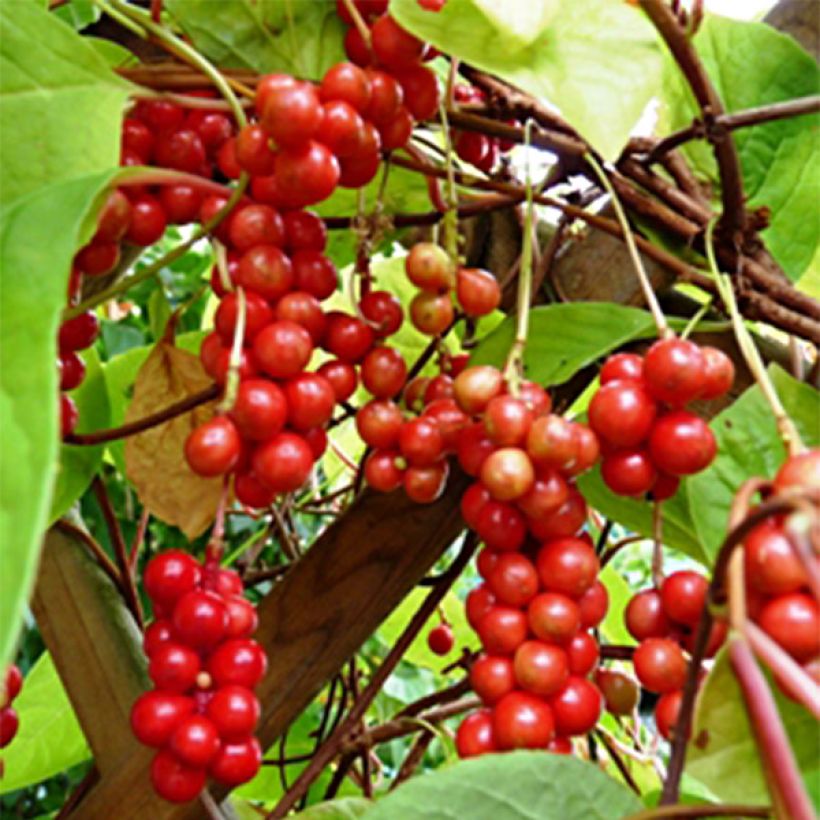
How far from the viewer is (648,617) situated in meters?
0.35

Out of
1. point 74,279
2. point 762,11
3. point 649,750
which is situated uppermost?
point 762,11

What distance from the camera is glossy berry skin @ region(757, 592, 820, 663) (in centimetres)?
26

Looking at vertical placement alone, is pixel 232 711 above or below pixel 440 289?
below

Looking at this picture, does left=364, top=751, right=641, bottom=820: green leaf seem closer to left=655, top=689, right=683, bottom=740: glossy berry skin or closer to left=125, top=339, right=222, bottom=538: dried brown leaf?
left=655, top=689, right=683, bottom=740: glossy berry skin

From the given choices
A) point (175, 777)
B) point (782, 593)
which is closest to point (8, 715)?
point (175, 777)

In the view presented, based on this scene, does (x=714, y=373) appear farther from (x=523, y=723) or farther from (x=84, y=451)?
(x=84, y=451)

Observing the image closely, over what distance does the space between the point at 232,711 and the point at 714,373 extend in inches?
7.3

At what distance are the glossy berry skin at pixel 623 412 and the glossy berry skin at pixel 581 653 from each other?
0.06 metres

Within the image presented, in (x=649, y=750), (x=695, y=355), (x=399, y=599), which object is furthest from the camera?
Answer: (x=649, y=750)

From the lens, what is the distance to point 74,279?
16.8 inches

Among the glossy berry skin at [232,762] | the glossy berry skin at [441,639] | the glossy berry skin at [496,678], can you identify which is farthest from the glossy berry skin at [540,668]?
the glossy berry skin at [441,639]

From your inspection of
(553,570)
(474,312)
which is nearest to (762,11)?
(474,312)

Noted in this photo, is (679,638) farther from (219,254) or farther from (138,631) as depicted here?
(138,631)

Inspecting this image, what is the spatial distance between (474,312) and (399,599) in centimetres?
17
